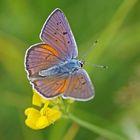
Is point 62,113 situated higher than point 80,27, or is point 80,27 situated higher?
point 80,27

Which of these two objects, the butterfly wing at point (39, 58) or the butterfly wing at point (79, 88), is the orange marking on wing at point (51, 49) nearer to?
the butterfly wing at point (39, 58)

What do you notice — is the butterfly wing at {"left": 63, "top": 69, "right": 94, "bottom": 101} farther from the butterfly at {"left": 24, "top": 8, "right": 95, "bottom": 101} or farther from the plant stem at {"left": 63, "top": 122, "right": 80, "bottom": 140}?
the plant stem at {"left": 63, "top": 122, "right": 80, "bottom": 140}

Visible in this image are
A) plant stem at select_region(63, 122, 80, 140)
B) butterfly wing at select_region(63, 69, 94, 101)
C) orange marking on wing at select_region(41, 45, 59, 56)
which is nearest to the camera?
butterfly wing at select_region(63, 69, 94, 101)

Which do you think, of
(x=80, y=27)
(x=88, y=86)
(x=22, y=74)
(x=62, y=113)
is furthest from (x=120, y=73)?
(x=88, y=86)

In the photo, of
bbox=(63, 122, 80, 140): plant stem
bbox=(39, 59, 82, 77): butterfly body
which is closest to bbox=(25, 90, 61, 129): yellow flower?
bbox=(39, 59, 82, 77): butterfly body

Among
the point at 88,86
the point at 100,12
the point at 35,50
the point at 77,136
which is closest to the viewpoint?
the point at 88,86

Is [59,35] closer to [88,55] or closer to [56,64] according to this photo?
[56,64]

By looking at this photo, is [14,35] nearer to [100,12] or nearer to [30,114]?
[100,12]
